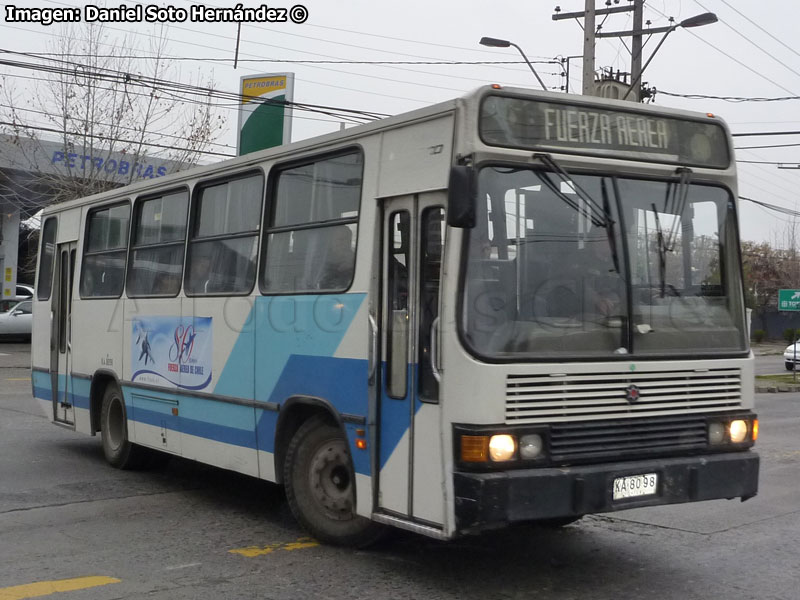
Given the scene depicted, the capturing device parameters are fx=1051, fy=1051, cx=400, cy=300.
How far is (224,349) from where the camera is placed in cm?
875

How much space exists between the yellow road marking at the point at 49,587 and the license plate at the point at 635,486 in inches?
123

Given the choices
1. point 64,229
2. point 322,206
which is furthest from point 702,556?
point 64,229

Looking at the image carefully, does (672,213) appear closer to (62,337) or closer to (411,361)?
(411,361)

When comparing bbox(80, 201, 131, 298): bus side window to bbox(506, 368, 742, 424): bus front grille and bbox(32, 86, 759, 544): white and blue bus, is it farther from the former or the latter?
bbox(506, 368, 742, 424): bus front grille

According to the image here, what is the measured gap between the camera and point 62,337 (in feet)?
39.9

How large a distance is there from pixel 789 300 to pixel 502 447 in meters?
27.4

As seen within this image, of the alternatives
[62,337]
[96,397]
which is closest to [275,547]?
[96,397]

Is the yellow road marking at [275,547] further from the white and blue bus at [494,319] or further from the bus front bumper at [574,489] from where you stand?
the bus front bumper at [574,489]

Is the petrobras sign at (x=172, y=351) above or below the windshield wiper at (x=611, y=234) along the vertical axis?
below

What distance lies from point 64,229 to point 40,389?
1.95 metres

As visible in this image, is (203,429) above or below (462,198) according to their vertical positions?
below

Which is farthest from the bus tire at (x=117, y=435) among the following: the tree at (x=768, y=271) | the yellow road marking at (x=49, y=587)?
the tree at (x=768, y=271)

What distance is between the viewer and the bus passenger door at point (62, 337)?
39.2 ft

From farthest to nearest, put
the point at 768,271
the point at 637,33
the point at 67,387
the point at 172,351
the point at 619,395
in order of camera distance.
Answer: the point at 768,271 < the point at 637,33 < the point at 67,387 < the point at 172,351 < the point at 619,395
